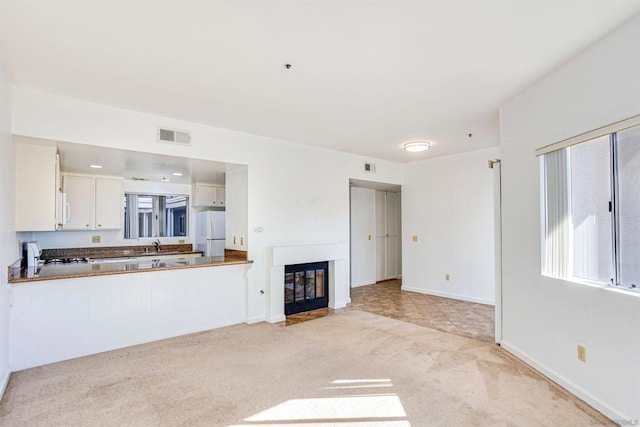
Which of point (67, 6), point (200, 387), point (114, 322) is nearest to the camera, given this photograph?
point (67, 6)

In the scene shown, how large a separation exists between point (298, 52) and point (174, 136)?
82.7 inches

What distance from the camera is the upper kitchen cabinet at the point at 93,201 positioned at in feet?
17.4

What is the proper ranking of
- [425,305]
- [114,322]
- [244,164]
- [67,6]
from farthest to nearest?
1. [425,305]
2. [244,164]
3. [114,322]
4. [67,6]

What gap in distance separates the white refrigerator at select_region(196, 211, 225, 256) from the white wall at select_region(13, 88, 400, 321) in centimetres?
176

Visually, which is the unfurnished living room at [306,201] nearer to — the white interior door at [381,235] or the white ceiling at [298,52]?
the white ceiling at [298,52]

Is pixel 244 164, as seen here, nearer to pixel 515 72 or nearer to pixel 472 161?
pixel 515 72

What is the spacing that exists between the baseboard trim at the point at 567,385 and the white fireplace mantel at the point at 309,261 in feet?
8.32

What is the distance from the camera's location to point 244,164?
4.50 m

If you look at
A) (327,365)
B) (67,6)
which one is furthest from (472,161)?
(67,6)

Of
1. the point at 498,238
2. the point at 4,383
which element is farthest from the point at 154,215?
the point at 498,238

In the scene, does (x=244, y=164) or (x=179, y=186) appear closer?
(x=244, y=164)

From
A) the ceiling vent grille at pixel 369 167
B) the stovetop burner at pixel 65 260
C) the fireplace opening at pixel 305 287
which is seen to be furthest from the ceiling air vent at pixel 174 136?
the ceiling vent grille at pixel 369 167

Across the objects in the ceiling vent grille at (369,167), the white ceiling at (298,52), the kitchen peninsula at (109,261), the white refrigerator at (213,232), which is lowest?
the kitchen peninsula at (109,261)

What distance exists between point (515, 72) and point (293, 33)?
1.88 m
